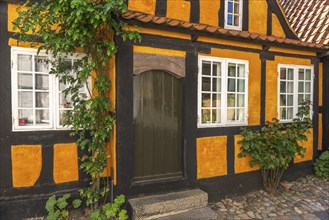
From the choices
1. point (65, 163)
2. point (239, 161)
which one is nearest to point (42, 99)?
point (65, 163)

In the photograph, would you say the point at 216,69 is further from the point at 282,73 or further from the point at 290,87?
the point at 290,87

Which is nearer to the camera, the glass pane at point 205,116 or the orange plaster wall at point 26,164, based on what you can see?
the orange plaster wall at point 26,164

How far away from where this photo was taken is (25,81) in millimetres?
3910

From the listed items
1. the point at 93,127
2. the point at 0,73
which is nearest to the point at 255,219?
the point at 93,127

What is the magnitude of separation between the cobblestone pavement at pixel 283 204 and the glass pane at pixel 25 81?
3.77 meters

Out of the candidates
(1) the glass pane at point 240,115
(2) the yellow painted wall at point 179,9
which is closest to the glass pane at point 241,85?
(1) the glass pane at point 240,115

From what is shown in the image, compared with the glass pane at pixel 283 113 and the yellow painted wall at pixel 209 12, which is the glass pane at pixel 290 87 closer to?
the glass pane at pixel 283 113

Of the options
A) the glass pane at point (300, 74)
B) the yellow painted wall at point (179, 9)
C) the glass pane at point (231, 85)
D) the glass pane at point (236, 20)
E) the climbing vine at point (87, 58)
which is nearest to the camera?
the climbing vine at point (87, 58)

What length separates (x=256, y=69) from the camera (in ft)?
17.9

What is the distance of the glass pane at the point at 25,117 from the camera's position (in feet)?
12.8

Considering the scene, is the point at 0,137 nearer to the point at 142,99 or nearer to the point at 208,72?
the point at 142,99

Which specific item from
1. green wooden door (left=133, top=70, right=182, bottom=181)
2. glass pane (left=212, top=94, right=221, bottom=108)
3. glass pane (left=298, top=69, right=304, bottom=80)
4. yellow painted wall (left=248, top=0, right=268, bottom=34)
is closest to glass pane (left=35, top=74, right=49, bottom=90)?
green wooden door (left=133, top=70, right=182, bottom=181)

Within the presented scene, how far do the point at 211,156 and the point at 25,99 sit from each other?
3.40 metres

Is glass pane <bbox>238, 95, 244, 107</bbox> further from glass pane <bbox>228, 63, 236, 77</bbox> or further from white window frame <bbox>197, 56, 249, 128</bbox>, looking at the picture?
glass pane <bbox>228, 63, 236, 77</bbox>
